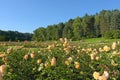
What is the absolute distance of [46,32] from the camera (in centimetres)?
8319

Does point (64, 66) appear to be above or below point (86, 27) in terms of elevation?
below

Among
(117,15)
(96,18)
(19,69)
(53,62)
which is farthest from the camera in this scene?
(96,18)

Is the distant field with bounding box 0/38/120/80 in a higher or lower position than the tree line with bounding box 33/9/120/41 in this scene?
lower

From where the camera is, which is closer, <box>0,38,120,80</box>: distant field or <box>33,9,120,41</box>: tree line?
<box>0,38,120,80</box>: distant field

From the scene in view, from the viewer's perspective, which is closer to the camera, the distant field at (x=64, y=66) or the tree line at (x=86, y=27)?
the distant field at (x=64, y=66)

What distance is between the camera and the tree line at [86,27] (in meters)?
71.2

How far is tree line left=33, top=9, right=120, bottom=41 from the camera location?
234 ft

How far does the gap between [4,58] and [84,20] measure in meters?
71.6

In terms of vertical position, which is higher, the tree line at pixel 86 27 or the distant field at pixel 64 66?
the tree line at pixel 86 27

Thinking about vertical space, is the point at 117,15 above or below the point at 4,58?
above

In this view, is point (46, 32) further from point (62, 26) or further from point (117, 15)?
point (117, 15)

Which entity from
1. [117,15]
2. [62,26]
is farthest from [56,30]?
[117,15]

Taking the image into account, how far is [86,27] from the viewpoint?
73.8m

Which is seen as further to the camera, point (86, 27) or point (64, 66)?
point (86, 27)
